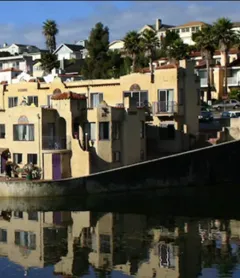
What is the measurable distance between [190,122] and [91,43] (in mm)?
51589

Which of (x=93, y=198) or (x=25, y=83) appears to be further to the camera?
(x=25, y=83)

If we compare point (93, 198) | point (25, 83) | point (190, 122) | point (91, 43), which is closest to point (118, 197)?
point (93, 198)

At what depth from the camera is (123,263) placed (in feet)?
100

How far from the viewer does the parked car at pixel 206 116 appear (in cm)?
6499

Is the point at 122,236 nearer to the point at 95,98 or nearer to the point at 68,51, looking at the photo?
the point at 95,98

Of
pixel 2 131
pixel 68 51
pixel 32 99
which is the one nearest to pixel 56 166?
pixel 2 131

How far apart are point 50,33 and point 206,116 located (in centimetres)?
6630

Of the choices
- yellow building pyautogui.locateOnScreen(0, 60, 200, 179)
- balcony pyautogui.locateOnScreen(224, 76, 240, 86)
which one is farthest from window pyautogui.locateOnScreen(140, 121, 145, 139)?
balcony pyautogui.locateOnScreen(224, 76, 240, 86)

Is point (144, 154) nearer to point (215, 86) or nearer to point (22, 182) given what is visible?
point (22, 182)

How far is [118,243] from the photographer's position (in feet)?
112

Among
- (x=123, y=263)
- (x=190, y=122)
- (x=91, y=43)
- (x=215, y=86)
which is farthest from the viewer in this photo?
(x=91, y=43)

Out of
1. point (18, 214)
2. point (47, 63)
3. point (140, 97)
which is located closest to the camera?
point (18, 214)

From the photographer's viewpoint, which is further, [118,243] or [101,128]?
[101,128]

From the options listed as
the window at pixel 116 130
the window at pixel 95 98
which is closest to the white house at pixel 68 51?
the window at pixel 95 98
